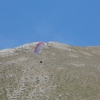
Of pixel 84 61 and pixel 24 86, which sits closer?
pixel 24 86

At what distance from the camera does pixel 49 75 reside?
56.2 metres

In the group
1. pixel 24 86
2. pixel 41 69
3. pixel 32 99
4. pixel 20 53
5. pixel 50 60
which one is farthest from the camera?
pixel 20 53

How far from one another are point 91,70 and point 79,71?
126 inches

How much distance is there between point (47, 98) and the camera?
46688mm

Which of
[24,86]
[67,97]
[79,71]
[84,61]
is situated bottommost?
[67,97]

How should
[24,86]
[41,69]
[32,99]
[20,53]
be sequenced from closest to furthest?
[32,99], [24,86], [41,69], [20,53]

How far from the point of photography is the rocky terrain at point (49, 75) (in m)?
48.1

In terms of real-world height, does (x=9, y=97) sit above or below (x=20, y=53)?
below

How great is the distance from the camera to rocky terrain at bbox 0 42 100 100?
48.1 meters

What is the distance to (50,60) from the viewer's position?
65250 millimetres

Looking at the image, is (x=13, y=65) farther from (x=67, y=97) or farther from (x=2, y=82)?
(x=67, y=97)

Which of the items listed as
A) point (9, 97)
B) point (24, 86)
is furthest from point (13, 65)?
point (9, 97)

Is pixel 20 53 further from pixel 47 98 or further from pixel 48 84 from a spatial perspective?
pixel 47 98

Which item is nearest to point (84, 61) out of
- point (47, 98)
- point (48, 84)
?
point (48, 84)
